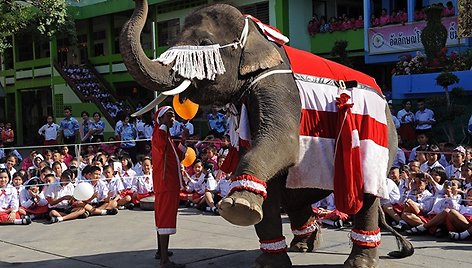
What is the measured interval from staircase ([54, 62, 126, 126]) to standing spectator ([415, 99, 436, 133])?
482 inches

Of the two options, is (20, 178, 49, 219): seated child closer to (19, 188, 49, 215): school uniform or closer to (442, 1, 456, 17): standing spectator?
(19, 188, 49, 215): school uniform

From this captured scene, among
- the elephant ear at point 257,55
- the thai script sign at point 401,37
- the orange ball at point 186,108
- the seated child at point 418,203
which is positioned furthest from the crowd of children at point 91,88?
the elephant ear at point 257,55

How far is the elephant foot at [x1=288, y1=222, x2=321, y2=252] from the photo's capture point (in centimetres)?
646

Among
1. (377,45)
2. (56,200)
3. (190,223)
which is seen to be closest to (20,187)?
(56,200)

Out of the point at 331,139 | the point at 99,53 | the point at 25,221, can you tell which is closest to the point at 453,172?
the point at 331,139

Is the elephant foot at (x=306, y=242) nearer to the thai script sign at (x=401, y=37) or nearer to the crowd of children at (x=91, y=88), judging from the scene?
the thai script sign at (x=401, y=37)

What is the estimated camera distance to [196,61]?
4527mm

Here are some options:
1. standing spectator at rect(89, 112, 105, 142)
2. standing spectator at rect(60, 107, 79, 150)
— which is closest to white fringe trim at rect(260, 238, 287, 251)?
standing spectator at rect(89, 112, 105, 142)

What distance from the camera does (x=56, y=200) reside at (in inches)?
383

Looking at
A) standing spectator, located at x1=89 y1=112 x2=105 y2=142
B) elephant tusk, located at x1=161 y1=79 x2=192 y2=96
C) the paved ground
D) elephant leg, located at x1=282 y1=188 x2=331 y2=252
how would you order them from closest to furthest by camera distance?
elephant tusk, located at x1=161 y1=79 x2=192 y2=96
elephant leg, located at x1=282 y1=188 x2=331 y2=252
the paved ground
standing spectator, located at x1=89 y1=112 x2=105 y2=142

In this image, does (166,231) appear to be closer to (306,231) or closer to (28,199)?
(306,231)

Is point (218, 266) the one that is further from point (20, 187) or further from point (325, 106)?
point (20, 187)

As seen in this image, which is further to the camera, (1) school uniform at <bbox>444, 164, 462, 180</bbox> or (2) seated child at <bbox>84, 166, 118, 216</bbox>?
(2) seated child at <bbox>84, 166, 118, 216</bbox>

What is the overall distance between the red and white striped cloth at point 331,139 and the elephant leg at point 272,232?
0.66ft
